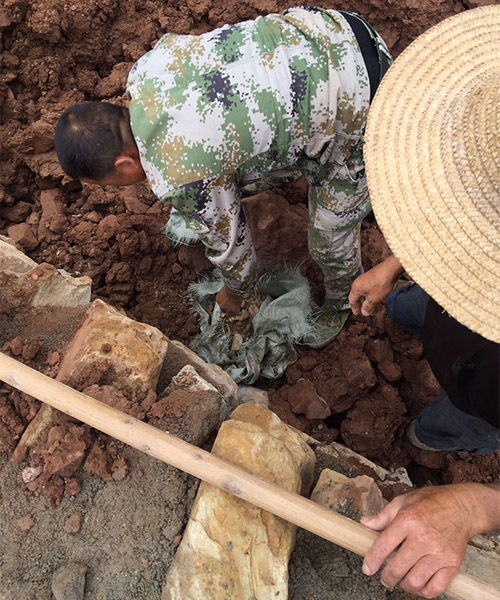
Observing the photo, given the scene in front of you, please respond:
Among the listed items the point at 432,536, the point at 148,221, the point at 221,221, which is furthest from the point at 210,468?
the point at 148,221

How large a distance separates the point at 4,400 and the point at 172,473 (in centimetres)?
70

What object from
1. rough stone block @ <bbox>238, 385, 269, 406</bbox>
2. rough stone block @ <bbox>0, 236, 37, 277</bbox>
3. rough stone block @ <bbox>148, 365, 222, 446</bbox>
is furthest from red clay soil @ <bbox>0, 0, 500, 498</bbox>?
rough stone block @ <bbox>148, 365, 222, 446</bbox>

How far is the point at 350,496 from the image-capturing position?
1666mm

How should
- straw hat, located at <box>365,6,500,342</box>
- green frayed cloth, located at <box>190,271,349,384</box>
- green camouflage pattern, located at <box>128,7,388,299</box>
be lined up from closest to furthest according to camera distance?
1. straw hat, located at <box>365,6,500,342</box>
2. green camouflage pattern, located at <box>128,7,388,299</box>
3. green frayed cloth, located at <box>190,271,349,384</box>

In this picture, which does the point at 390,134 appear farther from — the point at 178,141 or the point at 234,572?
the point at 234,572

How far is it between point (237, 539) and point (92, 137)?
1449 millimetres

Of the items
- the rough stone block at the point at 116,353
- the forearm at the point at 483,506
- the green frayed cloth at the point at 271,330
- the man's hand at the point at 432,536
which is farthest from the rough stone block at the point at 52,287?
the forearm at the point at 483,506

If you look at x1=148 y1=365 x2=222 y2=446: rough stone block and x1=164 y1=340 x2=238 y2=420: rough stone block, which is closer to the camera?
x1=148 y1=365 x2=222 y2=446: rough stone block

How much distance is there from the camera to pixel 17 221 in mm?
2881

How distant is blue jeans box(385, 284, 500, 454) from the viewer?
6.11 ft

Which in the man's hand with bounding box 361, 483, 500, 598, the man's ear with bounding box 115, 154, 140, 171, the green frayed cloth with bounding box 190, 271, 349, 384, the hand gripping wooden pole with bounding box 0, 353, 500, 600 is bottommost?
the green frayed cloth with bounding box 190, 271, 349, 384

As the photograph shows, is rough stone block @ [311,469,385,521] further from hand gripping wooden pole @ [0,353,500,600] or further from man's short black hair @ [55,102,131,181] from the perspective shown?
man's short black hair @ [55,102,131,181]

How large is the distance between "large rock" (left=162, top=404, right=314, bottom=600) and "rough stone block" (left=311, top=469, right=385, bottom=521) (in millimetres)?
104

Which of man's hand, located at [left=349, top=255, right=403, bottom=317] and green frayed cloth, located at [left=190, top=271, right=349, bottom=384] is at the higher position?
man's hand, located at [left=349, top=255, right=403, bottom=317]
